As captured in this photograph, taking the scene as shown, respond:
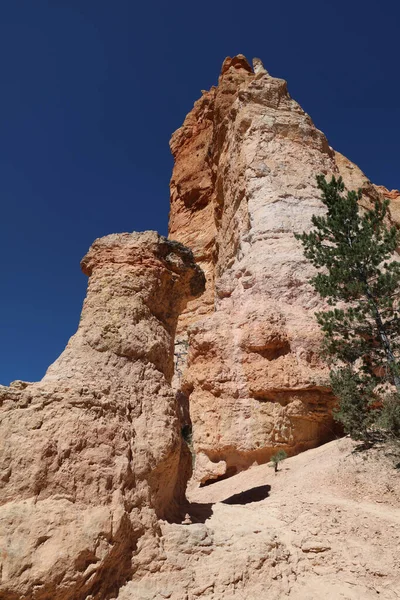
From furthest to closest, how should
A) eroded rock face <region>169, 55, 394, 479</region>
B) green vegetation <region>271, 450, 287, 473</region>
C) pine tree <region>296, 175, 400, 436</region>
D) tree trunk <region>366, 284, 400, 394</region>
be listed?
eroded rock face <region>169, 55, 394, 479</region>
green vegetation <region>271, 450, 287, 473</region>
pine tree <region>296, 175, 400, 436</region>
tree trunk <region>366, 284, 400, 394</region>

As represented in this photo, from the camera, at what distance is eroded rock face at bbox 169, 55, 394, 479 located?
36.4 feet

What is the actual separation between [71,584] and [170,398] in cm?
278

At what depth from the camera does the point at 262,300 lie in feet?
43.4

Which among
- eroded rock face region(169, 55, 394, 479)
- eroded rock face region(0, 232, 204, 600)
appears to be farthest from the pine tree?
eroded rock face region(0, 232, 204, 600)

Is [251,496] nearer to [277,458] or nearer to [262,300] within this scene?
[277,458]

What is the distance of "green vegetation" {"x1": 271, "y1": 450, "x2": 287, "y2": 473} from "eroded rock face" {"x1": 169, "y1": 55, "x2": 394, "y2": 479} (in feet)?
2.03

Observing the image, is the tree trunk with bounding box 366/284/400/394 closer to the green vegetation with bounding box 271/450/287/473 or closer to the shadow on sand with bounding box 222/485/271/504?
the green vegetation with bounding box 271/450/287/473

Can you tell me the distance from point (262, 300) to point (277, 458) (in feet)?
17.1

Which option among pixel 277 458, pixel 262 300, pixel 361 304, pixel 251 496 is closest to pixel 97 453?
pixel 251 496

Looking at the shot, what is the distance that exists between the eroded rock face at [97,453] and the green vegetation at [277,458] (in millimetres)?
3596

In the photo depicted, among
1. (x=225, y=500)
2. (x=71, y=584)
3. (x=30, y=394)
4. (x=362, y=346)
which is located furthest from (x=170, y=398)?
(x=362, y=346)

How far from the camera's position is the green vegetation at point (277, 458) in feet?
30.8

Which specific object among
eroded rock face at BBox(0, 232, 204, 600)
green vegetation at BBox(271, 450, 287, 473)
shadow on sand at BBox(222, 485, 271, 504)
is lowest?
shadow on sand at BBox(222, 485, 271, 504)

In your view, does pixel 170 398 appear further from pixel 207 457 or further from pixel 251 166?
pixel 251 166
